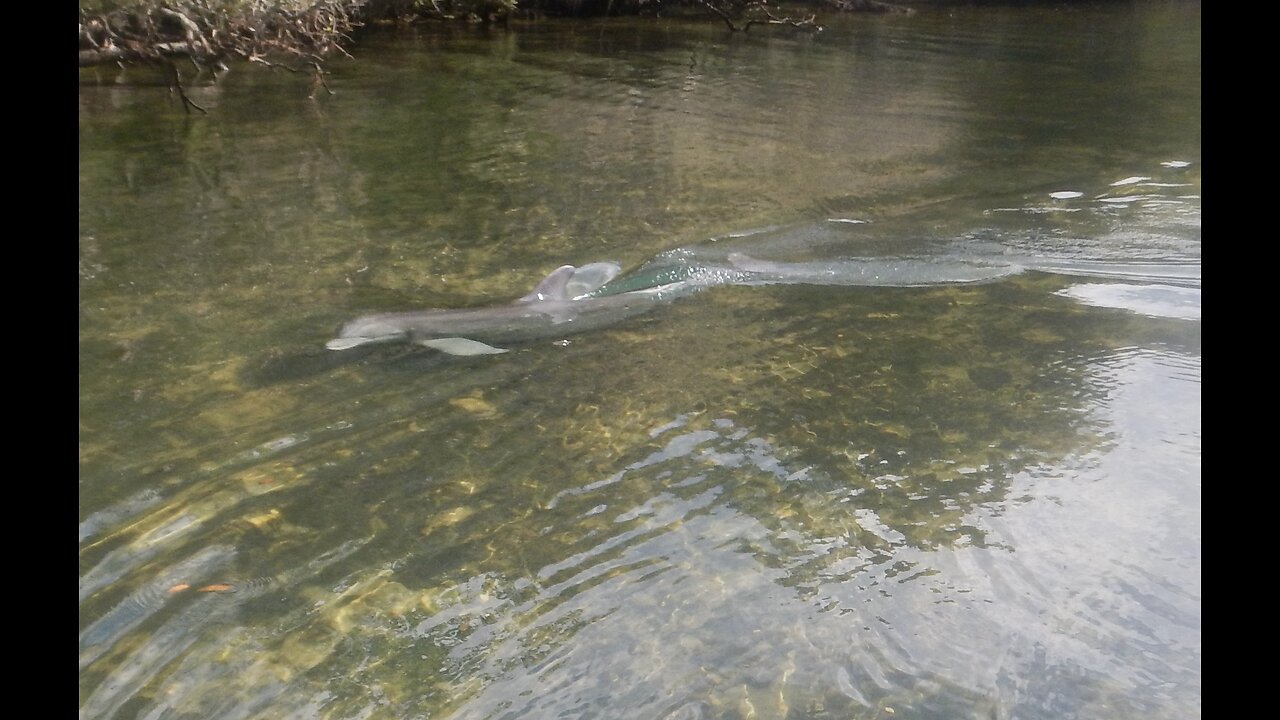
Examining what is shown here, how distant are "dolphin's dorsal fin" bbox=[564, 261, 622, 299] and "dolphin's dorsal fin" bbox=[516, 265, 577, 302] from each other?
0.20 ft

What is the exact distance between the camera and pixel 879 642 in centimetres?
438

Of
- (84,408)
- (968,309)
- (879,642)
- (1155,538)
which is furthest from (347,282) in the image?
(1155,538)

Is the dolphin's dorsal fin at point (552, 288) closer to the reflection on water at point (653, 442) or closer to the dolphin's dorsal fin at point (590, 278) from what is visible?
Result: the dolphin's dorsal fin at point (590, 278)

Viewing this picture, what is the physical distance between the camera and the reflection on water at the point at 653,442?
4.26m

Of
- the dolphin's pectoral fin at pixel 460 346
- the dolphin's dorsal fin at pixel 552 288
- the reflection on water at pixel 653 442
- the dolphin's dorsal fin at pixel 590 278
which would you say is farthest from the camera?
the dolphin's dorsal fin at pixel 590 278

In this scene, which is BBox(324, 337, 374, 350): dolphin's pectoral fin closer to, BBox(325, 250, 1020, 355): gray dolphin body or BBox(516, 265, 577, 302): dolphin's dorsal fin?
BBox(325, 250, 1020, 355): gray dolphin body

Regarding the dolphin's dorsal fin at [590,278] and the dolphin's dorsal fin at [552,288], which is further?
the dolphin's dorsal fin at [590,278]

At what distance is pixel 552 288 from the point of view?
767 centimetres

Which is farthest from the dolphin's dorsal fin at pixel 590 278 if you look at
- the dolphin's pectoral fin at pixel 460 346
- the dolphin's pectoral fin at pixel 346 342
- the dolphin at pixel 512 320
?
the dolphin's pectoral fin at pixel 346 342

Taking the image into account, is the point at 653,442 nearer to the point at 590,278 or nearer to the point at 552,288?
the point at 552,288

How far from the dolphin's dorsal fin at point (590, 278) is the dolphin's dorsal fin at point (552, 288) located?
0.20 feet
